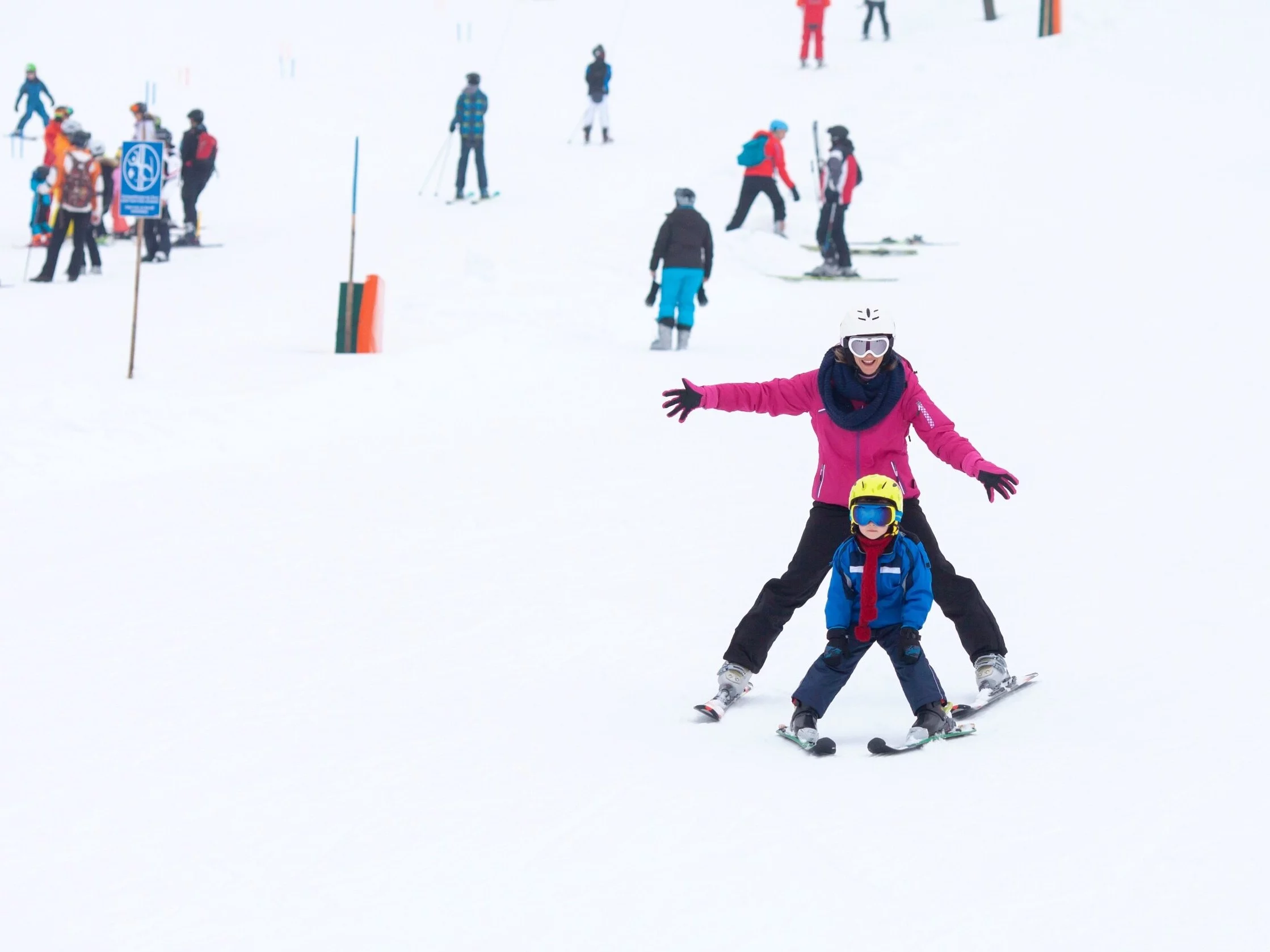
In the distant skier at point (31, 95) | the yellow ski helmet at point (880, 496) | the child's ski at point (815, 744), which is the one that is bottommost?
the child's ski at point (815, 744)

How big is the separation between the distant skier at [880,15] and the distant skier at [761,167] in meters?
11.3

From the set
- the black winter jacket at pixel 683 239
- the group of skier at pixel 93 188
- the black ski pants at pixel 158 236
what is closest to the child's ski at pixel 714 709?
→ the black winter jacket at pixel 683 239

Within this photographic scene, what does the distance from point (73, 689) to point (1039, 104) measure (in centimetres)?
2137

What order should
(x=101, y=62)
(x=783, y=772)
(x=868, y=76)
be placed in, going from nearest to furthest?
(x=783, y=772)
(x=868, y=76)
(x=101, y=62)

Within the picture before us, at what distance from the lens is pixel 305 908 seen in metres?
4.02

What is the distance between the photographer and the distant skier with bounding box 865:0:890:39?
94.1 feet

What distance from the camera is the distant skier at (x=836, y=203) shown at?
1673cm

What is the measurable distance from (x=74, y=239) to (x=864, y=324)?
13044mm

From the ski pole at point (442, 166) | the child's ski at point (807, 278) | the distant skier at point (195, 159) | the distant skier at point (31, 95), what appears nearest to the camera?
the child's ski at point (807, 278)

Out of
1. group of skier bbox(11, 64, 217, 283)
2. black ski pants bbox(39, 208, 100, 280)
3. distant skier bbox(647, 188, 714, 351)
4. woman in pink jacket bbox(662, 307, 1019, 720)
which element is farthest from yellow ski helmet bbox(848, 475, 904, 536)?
black ski pants bbox(39, 208, 100, 280)

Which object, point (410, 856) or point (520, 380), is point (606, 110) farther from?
point (410, 856)

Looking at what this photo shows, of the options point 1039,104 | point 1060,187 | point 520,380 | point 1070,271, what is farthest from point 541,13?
point 520,380

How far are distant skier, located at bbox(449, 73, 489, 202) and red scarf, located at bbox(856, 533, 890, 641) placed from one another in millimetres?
16001

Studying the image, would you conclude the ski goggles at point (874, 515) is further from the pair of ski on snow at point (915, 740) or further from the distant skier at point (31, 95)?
the distant skier at point (31, 95)
